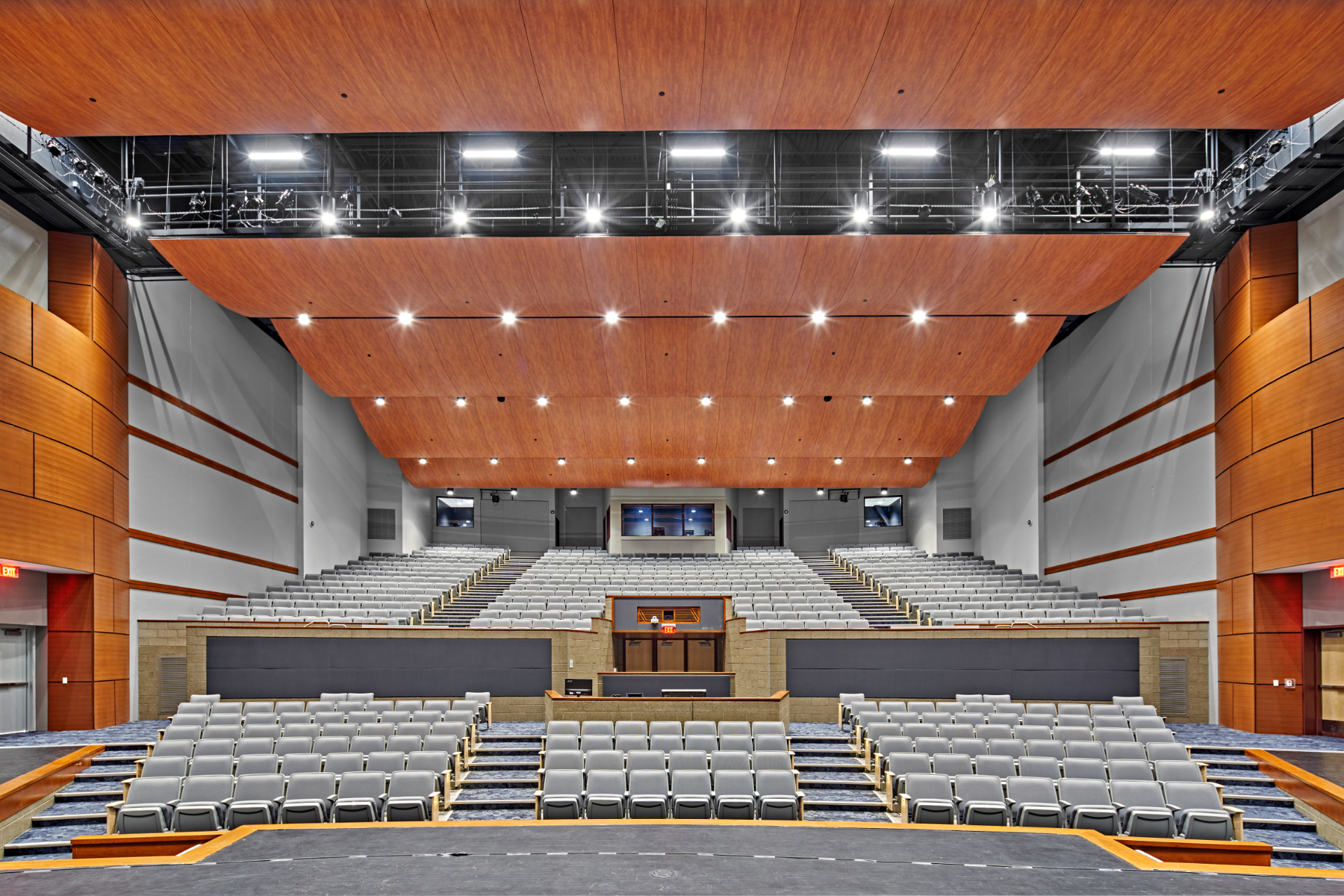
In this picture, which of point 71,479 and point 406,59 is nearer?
point 406,59

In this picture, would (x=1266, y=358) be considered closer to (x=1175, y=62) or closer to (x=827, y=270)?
(x=1175, y=62)

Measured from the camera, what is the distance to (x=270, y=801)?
7047 mm

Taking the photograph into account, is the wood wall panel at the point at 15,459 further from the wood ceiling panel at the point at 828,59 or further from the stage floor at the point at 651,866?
the wood ceiling panel at the point at 828,59

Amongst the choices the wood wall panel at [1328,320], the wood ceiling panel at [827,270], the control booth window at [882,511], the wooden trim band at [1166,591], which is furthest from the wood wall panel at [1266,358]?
the control booth window at [882,511]

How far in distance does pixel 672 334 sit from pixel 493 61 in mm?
7175

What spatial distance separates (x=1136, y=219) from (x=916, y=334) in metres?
3.65

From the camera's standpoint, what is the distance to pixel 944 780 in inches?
291

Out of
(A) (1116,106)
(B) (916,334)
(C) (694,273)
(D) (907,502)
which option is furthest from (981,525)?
(A) (1116,106)

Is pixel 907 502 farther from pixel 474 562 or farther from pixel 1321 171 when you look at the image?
pixel 1321 171

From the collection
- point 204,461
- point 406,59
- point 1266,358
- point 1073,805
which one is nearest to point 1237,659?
point 1266,358

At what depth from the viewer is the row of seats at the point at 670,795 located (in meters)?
7.16

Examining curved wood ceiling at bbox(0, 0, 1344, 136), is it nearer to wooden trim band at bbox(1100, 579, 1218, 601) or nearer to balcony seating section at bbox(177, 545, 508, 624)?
wooden trim band at bbox(1100, 579, 1218, 601)

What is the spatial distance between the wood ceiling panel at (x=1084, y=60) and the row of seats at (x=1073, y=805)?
6184 millimetres

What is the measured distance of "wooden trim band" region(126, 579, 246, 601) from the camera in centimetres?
1314
